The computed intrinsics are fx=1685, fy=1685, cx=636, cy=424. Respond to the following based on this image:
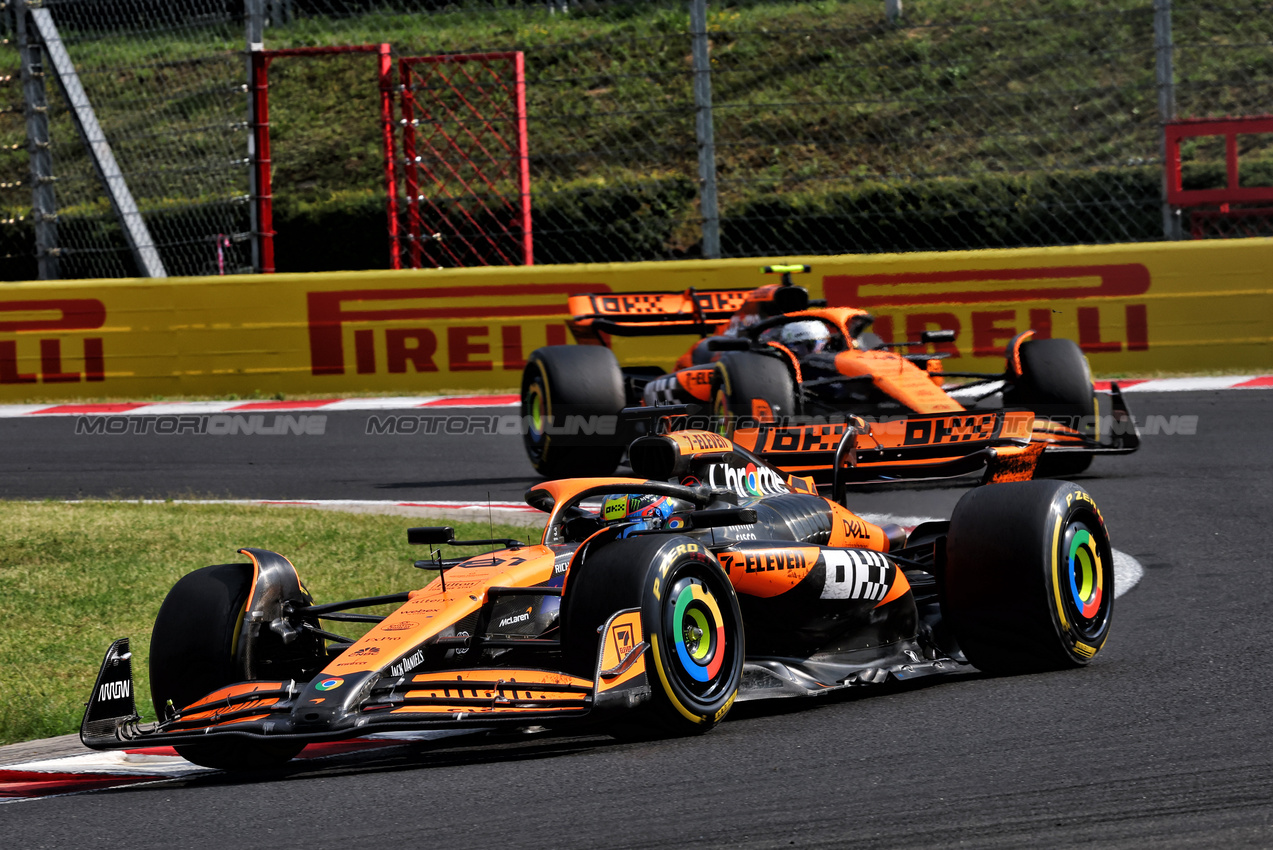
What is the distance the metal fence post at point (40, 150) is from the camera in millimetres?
14594

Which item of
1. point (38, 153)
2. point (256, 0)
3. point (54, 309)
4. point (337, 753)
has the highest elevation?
point (256, 0)

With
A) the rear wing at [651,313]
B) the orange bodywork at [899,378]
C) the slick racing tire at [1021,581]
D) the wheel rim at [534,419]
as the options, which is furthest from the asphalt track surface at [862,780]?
the rear wing at [651,313]

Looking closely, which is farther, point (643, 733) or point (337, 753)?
point (337, 753)

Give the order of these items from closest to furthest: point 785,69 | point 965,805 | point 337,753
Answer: point 965,805 → point 337,753 → point 785,69

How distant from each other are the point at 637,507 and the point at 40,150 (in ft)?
35.4

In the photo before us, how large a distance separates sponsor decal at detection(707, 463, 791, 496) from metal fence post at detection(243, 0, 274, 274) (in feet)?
31.4

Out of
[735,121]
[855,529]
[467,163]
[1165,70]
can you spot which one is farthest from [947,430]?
[735,121]

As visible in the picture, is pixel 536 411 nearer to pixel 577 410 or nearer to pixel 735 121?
pixel 577 410

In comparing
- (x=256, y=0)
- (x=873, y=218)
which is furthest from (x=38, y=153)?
(x=873, y=218)

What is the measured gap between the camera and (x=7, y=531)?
27.6ft

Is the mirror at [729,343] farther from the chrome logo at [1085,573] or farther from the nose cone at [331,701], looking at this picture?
the nose cone at [331,701]

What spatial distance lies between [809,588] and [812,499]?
0.62m

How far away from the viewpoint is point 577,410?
10.6 metres

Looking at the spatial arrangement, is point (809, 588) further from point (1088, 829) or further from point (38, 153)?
point (38, 153)
